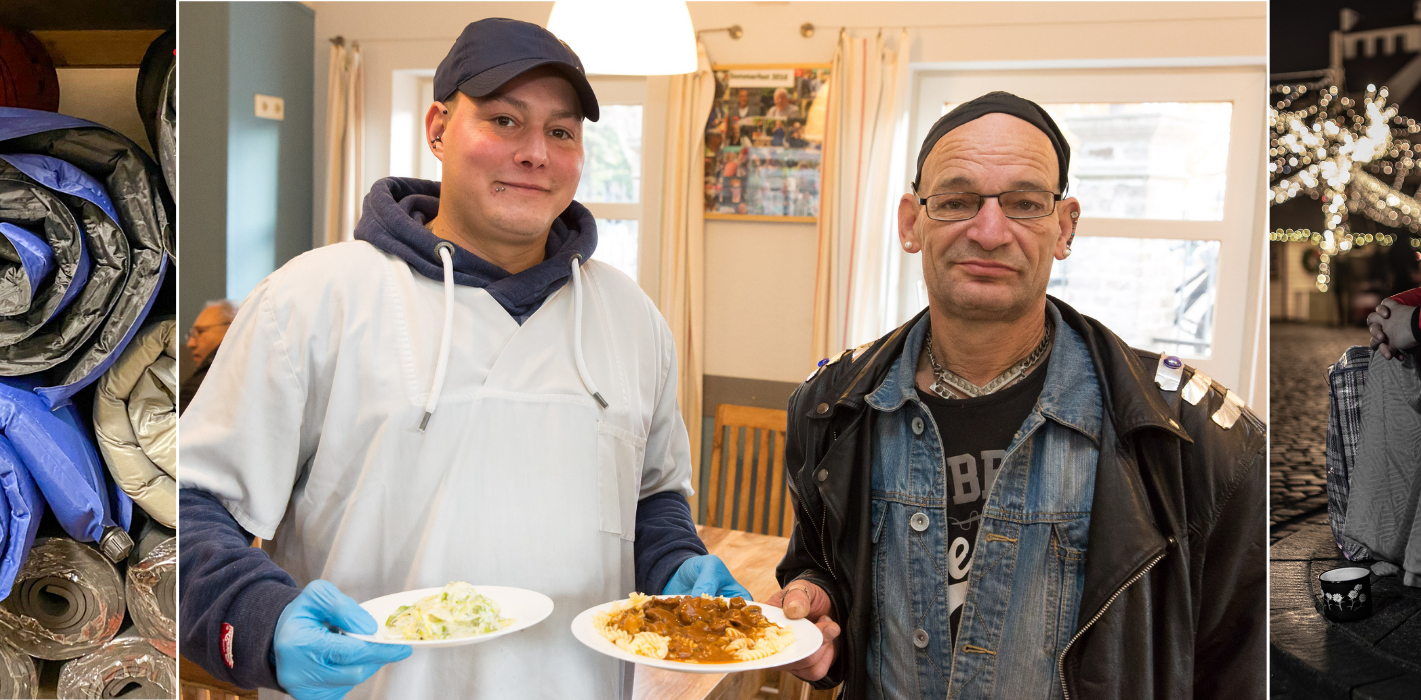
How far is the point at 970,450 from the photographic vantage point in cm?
119

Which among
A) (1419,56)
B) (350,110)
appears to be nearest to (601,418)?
(1419,56)

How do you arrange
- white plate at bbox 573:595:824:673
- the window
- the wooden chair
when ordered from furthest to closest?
the window < the wooden chair < white plate at bbox 573:595:824:673

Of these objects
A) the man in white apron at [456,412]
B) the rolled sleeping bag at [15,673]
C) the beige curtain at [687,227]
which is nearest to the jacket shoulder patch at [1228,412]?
the man in white apron at [456,412]

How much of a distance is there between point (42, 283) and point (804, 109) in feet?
9.19

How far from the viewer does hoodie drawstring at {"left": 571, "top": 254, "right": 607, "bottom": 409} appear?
123 cm

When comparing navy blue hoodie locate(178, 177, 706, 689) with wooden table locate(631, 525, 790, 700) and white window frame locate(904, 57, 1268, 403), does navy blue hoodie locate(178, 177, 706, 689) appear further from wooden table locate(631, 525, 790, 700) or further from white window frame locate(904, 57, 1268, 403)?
white window frame locate(904, 57, 1268, 403)

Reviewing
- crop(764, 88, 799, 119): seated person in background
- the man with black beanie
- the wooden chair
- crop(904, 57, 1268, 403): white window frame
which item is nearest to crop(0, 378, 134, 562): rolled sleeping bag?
the man with black beanie

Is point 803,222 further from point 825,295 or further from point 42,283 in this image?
point 42,283

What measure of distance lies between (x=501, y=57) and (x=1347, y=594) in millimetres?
1046

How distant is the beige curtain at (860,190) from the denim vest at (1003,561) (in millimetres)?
2129

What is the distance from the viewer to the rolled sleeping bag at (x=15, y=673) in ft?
3.17

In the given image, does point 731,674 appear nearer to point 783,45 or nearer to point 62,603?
point 62,603

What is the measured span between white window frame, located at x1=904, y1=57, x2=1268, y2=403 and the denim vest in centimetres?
213

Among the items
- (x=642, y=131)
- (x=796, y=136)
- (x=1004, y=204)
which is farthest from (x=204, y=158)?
(x=1004, y=204)
